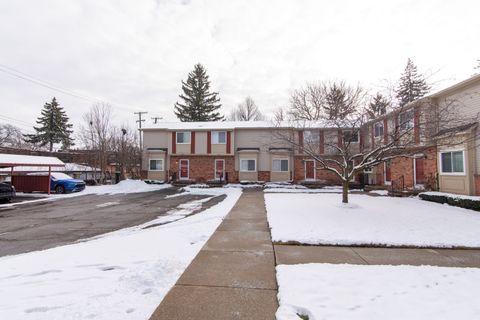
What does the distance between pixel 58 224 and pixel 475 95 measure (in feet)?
60.1

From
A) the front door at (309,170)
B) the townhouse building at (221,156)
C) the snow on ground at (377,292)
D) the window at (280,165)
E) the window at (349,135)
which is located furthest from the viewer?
the window at (280,165)

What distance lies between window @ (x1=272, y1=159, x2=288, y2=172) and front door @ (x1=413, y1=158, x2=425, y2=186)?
10129 mm

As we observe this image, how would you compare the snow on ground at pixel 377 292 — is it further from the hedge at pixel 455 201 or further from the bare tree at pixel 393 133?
the hedge at pixel 455 201

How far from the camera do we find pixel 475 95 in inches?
471

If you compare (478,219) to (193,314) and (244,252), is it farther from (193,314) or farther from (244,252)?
(193,314)

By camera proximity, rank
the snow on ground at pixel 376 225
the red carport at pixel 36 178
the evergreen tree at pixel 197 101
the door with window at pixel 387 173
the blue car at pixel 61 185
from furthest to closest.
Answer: the evergreen tree at pixel 197 101, the door with window at pixel 387 173, the blue car at pixel 61 185, the red carport at pixel 36 178, the snow on ground at pixel 376 225

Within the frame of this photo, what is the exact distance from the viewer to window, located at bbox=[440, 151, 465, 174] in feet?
40.7

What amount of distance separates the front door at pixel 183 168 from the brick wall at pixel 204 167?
289mm

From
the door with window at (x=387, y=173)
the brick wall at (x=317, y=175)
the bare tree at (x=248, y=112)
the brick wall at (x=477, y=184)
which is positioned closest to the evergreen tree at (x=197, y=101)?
the bare tree at (x=248, y=112)

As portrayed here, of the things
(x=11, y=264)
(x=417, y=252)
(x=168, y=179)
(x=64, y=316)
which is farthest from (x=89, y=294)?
(x=168, y=179)

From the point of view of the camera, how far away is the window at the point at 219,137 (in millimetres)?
24375

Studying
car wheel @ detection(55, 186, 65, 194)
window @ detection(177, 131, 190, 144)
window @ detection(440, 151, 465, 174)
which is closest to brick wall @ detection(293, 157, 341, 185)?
window @ detection(440, 151, 465, 174)

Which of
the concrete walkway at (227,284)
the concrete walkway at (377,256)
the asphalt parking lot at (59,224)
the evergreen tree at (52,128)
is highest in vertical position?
the evergreen tree at (52,128)

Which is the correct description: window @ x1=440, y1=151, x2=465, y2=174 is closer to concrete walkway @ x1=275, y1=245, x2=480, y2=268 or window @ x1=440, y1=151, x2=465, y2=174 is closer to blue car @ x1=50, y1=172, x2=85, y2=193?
concrete walkway @ x1=275, y1=245, x2=480, y2=268
